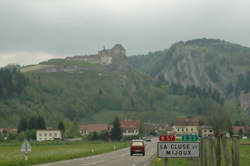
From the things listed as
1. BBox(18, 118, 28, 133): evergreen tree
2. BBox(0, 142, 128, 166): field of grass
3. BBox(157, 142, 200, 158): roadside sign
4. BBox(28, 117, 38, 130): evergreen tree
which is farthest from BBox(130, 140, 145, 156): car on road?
BBox(28, 117, 38, 130): evergreen tree

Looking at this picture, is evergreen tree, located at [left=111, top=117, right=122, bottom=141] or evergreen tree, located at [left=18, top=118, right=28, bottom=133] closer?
evergreen tree, located at [left=111, top=117, right=122, bottom=141]

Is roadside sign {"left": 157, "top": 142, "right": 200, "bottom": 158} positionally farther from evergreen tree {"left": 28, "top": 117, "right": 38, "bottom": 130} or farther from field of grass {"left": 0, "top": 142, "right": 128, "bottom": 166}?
evergreen tree {"left": 28, "top": 117, "right": 38, "bottom": 130}

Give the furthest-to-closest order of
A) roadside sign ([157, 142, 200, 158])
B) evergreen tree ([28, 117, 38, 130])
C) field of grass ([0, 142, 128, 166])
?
evergreen tree ([28, 117, 38, 130]) < field of grass ([0, 142, 128, 166]) < roadside sign ([157, 142, 200, 158])

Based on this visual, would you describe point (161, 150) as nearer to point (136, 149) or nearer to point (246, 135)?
point (136, 149)

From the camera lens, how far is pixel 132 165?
132ft

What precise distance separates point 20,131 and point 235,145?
545 feet

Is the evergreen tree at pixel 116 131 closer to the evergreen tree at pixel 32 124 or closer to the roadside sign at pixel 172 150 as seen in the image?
the evergreen tree at pixel 32 124

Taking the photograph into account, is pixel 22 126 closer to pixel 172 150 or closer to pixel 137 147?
pixel 137 147

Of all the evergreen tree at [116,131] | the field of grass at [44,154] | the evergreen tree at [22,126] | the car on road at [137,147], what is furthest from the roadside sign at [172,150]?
the evergreen tree at [22,126]

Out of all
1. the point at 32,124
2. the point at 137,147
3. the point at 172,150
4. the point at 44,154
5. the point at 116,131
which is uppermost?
the point at 172,150

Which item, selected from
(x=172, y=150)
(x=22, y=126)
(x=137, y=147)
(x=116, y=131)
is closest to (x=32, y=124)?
(x=22, y=126)

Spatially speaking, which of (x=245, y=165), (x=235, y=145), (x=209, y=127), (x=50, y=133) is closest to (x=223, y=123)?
(x=209, y=127)

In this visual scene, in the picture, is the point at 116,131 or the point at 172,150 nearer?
the point at 172,150

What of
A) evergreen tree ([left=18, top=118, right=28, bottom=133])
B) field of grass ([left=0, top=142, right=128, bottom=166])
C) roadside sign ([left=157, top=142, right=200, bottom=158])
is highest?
roadside sign ([left=157, top=142, right=200, bottom=158])
